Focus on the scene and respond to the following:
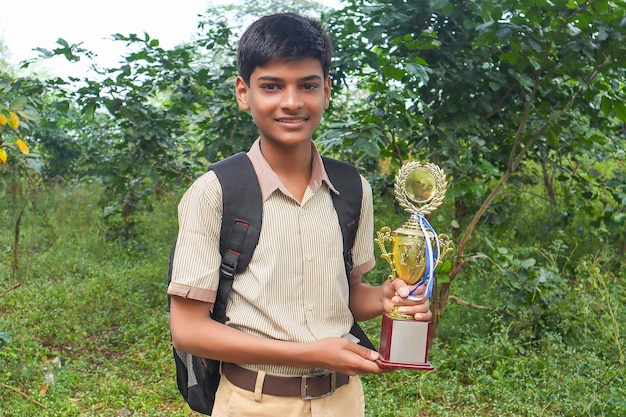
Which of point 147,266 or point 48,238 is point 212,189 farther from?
point 48,238

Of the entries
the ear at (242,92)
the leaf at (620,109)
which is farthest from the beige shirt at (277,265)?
the leaf at (620,109)

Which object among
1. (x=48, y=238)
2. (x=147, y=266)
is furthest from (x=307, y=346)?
(x=48, y=238)

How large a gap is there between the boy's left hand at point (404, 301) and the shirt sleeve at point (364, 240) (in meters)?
0.11

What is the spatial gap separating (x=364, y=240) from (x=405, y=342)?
0.92ft

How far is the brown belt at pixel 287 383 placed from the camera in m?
1.42

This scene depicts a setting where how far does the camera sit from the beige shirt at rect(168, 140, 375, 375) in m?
1.37

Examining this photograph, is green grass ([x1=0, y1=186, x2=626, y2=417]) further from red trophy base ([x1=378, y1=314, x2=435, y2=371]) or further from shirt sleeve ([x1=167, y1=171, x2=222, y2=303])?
shirt sleeve ([x1=167, y1=171, x2=222, y2=303])

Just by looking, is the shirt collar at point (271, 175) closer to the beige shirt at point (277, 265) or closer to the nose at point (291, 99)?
the beige shirt at point (277, 265)

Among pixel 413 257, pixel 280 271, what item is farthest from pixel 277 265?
pixel 413 257

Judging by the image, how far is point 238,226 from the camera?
1388 mm

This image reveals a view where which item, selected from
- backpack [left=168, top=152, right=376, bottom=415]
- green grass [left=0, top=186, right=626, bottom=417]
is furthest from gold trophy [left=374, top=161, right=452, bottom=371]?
green grass [left=0, top=186, right=626, bottom=417]

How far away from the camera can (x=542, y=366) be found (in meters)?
3.60

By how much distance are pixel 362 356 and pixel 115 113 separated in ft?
10.5

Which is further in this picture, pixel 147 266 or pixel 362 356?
pixel 147 266
